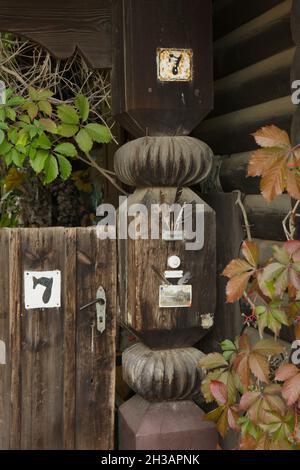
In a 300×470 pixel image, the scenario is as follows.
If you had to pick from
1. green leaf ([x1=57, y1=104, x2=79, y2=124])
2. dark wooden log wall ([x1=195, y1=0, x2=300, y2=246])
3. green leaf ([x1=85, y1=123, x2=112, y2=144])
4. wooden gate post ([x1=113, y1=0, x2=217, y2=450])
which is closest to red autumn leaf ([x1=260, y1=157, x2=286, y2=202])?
dark wooden log wall ([x1=195, y1=0, x2=300, y2=246])

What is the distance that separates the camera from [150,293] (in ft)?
9.95

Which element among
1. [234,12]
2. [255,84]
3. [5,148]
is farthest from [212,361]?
[234,12]

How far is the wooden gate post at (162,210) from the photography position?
3.02m

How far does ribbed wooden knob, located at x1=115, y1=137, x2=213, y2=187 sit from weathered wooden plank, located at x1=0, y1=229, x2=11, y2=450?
70cm

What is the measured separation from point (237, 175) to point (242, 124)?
10.3 inches

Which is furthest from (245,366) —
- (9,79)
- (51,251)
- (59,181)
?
(59,181)

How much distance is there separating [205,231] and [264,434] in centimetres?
104

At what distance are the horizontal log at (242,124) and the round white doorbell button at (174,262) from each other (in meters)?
0.70

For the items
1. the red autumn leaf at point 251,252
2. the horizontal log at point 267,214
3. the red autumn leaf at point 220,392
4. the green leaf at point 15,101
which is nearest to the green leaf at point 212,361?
the red autumn leaf at point 220,392

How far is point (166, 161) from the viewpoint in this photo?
9.87ft

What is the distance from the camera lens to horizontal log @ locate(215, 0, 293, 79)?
9.45 ft

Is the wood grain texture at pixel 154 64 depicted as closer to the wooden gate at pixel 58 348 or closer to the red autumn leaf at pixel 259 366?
the wooden gate at pixel 58 348

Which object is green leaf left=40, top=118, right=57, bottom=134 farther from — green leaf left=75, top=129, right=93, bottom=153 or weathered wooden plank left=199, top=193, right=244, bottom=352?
weathered wooden plank left=199, top=193, right=244, bottom=352

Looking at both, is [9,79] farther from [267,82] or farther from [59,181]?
[59,181]
